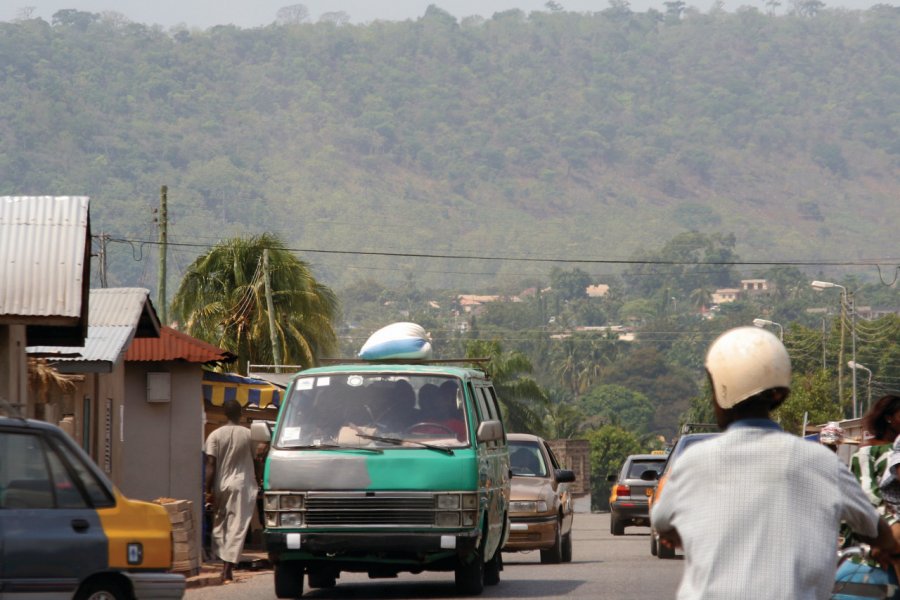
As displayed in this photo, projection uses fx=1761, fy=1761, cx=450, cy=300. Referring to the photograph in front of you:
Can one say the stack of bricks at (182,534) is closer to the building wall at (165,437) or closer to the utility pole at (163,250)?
the building wall at (165,437)

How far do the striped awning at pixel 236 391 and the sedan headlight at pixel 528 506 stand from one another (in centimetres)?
590

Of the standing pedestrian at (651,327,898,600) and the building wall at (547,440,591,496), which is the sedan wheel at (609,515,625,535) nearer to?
the standing pedestrian at (651,327,898,600)

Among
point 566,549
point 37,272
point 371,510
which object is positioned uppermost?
point 37,272

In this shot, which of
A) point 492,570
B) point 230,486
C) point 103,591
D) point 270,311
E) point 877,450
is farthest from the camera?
point 270,311

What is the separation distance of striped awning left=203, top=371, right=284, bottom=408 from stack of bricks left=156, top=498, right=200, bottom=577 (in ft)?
27.5

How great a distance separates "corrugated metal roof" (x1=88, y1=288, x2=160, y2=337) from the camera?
19.8 m

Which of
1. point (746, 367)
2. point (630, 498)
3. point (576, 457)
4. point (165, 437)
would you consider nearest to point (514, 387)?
point (576, 457)

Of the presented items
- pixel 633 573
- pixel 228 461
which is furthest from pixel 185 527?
pixel 633 573

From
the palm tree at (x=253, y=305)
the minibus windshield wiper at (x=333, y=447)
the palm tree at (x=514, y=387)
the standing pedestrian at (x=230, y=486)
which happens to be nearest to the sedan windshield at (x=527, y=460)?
the standing pedestrian at (x=230, y=486)

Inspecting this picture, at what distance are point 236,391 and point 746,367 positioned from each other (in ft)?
69.9

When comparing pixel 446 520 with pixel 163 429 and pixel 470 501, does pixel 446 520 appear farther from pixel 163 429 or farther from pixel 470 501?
pixel 163 429

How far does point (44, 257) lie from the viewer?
15062 millimetres

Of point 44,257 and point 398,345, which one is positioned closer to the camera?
point 44,257

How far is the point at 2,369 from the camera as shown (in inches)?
601
